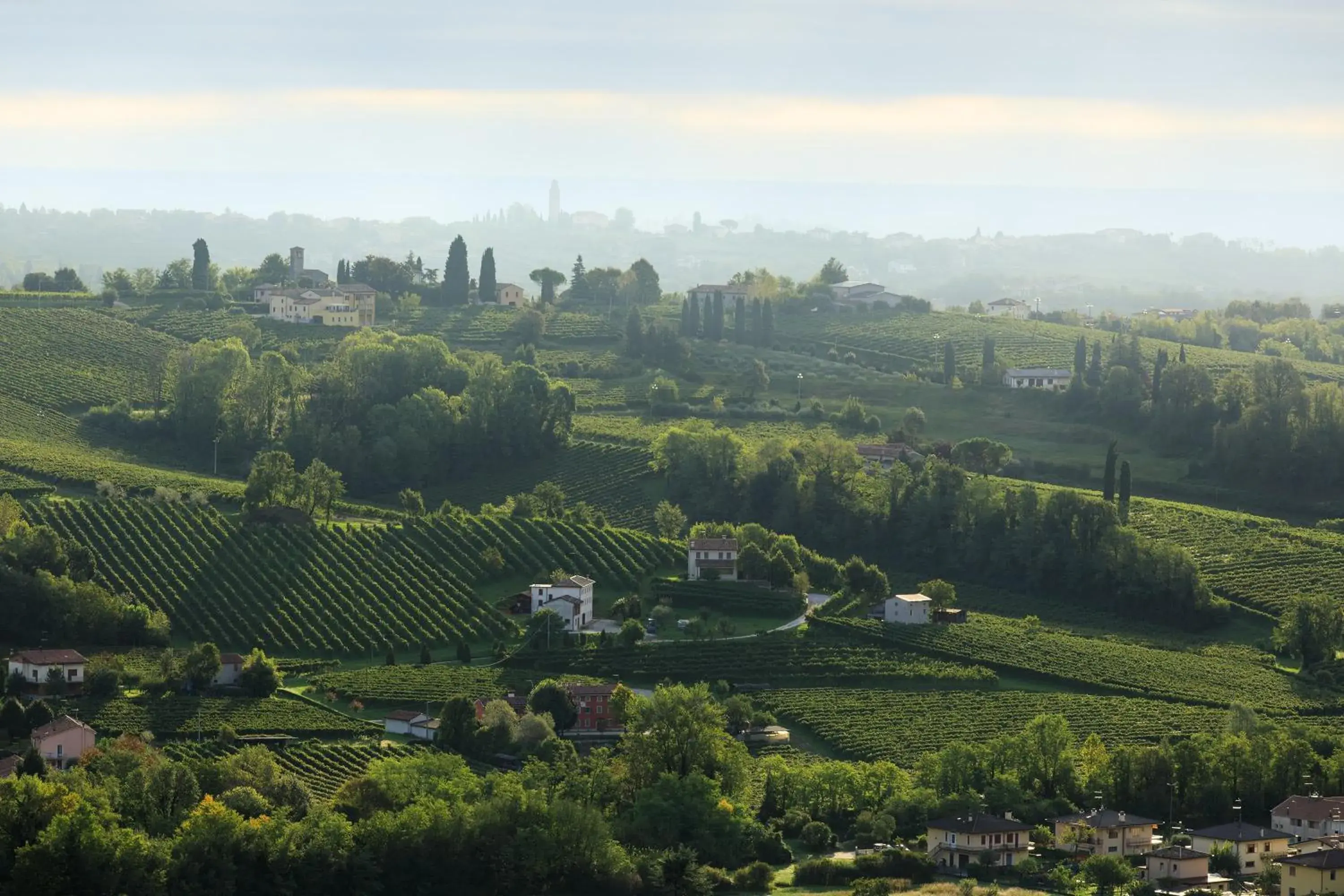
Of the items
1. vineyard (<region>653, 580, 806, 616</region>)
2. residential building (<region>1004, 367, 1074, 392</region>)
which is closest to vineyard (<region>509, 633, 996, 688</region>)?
vineyard (<region>653, 580, 806, 616</region>)

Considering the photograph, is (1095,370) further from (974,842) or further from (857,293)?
(974,842)

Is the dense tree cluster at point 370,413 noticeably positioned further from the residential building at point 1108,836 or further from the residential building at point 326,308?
the residential building at point 1108,836

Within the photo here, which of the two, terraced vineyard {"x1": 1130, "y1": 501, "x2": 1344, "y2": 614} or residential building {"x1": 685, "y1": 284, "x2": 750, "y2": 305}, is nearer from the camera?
terraced vineyard {"x1": 1130, "y1": 501, "x2": 1344, "y2": 614}

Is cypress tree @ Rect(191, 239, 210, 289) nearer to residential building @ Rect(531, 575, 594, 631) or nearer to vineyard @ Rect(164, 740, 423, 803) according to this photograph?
residential building @ Rect(531, 575, 594, 631)

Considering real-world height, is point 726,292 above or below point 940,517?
above

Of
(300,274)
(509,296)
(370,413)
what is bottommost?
(370,413)

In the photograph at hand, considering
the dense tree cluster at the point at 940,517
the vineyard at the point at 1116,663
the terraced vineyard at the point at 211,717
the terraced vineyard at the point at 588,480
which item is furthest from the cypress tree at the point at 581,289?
the terraced vineyard at the point at 211,717

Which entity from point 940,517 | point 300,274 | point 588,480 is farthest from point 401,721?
point 300,274
